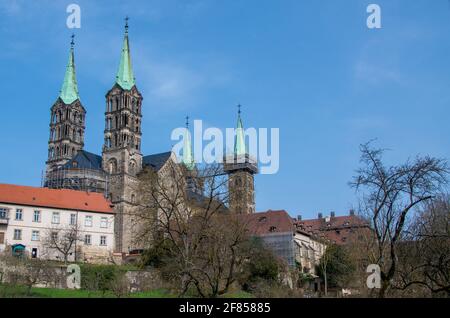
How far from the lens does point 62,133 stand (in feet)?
293

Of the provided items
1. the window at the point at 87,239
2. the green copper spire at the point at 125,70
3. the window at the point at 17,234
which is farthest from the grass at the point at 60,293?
the green copper spire at the point at 125,70

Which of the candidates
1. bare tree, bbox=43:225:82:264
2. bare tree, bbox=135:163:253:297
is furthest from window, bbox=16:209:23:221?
bare tree, bbox=135:163:253:297

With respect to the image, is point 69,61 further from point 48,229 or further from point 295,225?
Result: point 295,225

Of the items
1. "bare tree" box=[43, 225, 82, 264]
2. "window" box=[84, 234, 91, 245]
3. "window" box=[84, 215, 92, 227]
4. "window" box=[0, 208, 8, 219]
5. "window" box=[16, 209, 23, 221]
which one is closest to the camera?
"bare tree" box=[43, 225, 82, 264]

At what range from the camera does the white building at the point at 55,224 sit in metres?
56.4

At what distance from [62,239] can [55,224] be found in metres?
2.80

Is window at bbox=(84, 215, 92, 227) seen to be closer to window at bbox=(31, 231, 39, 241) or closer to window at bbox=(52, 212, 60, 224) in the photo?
window at bbox=(52, 212, 60, 224)

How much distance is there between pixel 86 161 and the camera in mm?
76938

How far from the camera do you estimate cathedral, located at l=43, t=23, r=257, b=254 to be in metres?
72.0

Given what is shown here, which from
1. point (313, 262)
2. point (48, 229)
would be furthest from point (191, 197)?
point (313, 262)

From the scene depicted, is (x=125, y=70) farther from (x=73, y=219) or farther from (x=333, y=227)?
(x=333, y=227)

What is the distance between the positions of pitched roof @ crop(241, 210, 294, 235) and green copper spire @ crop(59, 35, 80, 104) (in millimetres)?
40109

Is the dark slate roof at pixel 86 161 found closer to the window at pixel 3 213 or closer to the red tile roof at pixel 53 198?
the red tile roof at pixel 53 198

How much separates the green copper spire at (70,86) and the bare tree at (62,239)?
36.0 m
